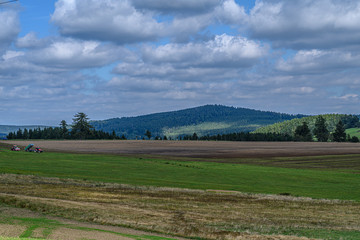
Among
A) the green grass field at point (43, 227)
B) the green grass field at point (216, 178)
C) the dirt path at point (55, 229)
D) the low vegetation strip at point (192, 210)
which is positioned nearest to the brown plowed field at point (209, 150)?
the green grass field at point (216, 178)

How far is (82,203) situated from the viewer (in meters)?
31.5

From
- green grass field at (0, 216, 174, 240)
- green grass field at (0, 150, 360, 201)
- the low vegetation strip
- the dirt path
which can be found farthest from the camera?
green grass field at (0, 150, 360, 201)

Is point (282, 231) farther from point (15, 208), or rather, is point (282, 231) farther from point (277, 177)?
point (277, 177)

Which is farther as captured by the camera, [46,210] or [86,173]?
[86,173]

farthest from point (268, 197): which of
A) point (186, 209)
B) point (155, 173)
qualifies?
point (155, 173)

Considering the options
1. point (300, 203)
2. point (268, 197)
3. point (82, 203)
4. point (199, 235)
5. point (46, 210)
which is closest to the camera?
point (199, 235)

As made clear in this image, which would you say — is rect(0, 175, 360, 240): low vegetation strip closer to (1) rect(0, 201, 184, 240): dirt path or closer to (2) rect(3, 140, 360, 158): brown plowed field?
(1) rect(0, 201, 184, 240): dirt path

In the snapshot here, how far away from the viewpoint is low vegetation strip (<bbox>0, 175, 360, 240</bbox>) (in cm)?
2478

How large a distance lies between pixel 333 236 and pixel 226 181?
35.1 meters

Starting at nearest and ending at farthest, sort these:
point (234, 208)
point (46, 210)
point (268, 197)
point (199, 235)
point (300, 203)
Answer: point (199, 235), point (46, 210), point (234, 208), point (300, 203), point (268, 197)

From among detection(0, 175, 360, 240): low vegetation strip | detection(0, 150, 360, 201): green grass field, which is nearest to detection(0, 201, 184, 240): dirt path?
detection(0, 175, 360, 240): low vegetation strip

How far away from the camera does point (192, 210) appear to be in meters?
31.8

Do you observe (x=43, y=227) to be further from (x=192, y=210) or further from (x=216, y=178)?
(x=216, y=178)

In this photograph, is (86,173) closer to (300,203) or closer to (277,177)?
(277,177)
